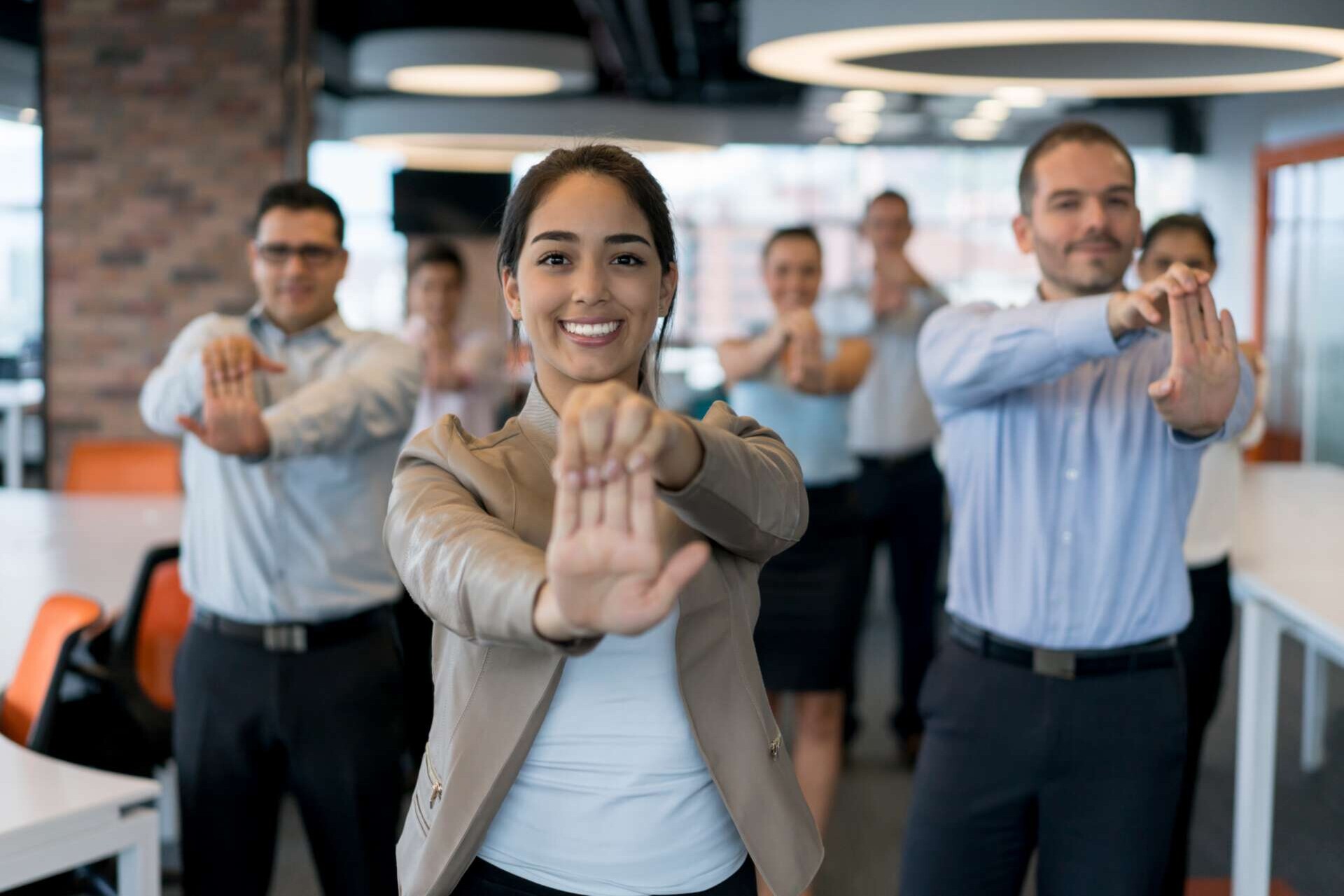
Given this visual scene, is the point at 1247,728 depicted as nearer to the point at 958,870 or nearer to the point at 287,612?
the point at 958,870

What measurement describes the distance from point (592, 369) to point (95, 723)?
8.47 feet

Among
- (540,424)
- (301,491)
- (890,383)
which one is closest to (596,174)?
(540,424)

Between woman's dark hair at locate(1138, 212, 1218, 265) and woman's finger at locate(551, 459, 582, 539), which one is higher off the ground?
woman's dark hair at locate(1138, 212, 1218, 265)

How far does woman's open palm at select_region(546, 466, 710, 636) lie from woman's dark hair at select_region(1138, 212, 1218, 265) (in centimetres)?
281

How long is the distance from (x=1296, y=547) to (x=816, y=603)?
4.72 ft

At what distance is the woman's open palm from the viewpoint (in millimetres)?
1163

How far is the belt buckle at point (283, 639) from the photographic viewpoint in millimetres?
2939

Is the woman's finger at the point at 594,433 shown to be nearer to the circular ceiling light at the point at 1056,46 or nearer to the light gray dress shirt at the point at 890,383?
the circular ceiling light at the point at 1056,46

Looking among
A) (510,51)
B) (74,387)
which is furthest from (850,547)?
(74,387)

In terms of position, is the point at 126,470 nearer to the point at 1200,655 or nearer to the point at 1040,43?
the point at 1040,43

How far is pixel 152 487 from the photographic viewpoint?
567 centimetres

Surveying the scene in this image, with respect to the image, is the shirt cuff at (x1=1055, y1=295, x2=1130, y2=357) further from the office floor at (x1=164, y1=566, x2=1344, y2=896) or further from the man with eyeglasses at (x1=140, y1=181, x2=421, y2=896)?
the office floor at (x1=164, y1=566, x2=1344, y2=896)

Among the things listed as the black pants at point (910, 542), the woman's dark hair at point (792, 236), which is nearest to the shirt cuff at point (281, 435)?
the woman's dark hair at point (792, 236)

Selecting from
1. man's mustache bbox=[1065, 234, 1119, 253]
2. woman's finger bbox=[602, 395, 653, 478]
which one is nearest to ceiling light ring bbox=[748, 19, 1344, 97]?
man's mustache bbox=[1065, 234, 1119, 253]
